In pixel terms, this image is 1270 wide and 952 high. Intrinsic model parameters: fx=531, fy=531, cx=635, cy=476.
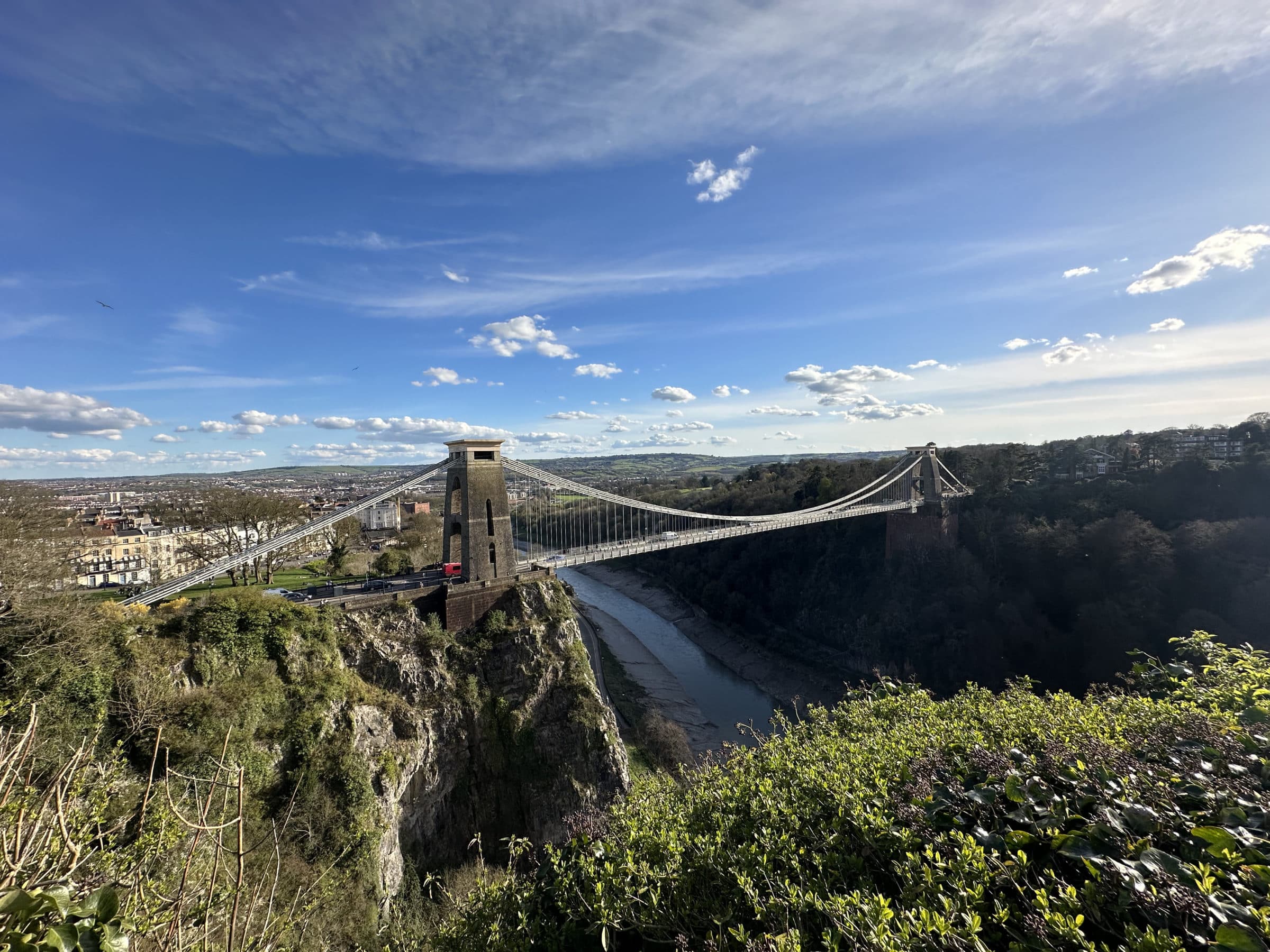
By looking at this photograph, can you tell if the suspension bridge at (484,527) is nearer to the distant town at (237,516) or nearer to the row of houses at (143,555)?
the distant town at (237,516)

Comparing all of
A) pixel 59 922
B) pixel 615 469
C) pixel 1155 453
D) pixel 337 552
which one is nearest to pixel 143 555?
pixel 337 552

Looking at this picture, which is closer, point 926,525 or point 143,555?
point 143,555

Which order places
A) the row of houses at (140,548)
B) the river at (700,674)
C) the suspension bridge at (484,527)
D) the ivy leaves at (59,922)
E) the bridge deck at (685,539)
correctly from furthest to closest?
the river at (700,674) → the bridge deck at (685,539) → the row of houses at (140,548) → the suspension bridge at (484,527) → the ivy leaves at (59,922)

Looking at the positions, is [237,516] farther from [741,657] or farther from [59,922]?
[741,657]

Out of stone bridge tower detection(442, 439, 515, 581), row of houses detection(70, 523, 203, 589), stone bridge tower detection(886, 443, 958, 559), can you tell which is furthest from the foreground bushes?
stone bridge tower detection(886, 443, 958, 559)

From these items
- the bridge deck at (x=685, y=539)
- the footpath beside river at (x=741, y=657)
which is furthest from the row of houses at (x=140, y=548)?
the footpath beside river at (x=741, y=657)

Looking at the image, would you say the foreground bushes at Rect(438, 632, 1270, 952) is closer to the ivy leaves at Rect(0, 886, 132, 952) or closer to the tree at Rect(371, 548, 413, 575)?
the ivy leaves at Rect(0, 886, 132, 952)

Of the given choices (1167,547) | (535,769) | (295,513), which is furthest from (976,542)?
(295,513)
